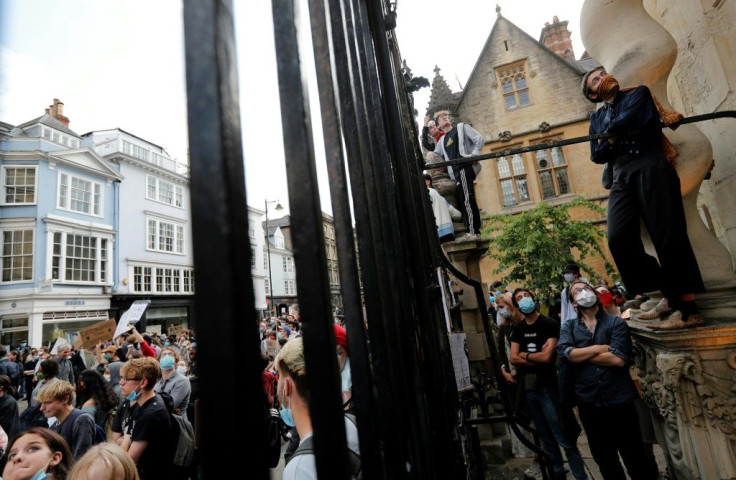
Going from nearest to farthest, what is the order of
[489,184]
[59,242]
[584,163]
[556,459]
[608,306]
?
[556,459], [608,306], [584,163], [489,184], [59,242]

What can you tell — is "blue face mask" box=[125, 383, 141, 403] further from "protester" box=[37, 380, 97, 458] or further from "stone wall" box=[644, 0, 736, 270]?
"stone wall" box=[644, 0, 736, 270]

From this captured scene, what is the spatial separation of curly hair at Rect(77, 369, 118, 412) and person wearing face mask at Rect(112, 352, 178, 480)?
1.14 meters

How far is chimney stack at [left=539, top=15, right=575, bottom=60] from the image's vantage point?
2220 centimetres

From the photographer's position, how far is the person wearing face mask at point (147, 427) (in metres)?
3.16

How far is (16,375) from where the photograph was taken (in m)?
10.4

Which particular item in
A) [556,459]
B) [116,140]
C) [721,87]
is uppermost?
[116,140]

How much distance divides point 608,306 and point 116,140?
28.1 m

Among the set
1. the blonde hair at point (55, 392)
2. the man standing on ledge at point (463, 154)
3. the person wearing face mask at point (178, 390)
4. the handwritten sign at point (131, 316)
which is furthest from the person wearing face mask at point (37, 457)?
the handwritten sign at point (131, 316)

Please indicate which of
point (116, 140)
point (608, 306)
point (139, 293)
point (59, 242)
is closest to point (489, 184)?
point (608, 306)

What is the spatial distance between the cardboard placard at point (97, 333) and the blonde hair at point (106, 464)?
8.89 m

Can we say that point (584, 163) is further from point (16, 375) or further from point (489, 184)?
point (16, 375)

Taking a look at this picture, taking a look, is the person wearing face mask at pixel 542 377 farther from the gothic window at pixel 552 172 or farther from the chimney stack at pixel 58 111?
the chimney stack at pixel 58 111

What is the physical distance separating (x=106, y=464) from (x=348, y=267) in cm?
232

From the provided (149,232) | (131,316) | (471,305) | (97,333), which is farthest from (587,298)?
(149,232)
